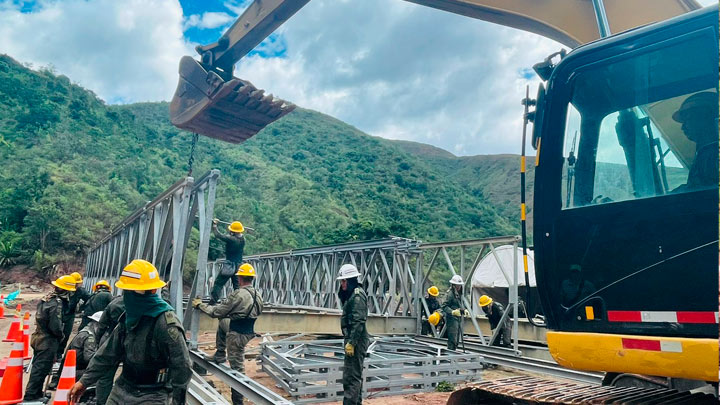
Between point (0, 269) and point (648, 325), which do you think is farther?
point (0, 269)

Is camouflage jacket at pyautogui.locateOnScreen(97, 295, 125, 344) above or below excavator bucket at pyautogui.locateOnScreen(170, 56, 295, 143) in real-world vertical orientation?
below

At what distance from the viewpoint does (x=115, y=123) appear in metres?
59.0

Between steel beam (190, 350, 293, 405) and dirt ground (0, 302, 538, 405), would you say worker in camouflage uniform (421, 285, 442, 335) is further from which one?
steel beam (190, 350, 293, 405)

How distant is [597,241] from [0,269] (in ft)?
114

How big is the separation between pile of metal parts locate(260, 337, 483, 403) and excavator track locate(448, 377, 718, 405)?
13.1 feet

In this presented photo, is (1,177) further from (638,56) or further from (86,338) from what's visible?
(638,56)

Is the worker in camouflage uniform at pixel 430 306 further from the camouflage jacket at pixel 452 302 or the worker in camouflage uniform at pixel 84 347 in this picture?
the worker in camouflage uniform at pixel 84 347

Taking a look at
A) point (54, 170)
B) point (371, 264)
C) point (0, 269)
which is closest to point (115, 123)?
point (54, 170)

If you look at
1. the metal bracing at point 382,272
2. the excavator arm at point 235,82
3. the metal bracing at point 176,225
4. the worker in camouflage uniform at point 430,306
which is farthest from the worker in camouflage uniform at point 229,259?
the worker in camouflage uniform at point 430,306

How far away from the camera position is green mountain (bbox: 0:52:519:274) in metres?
32.3

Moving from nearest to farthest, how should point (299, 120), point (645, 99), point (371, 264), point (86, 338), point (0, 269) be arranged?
point (645, 99) < point (86, 338) < point (371, 264) < point (0, 269) < point (299, 120)

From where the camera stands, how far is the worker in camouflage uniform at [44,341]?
20.7 ft

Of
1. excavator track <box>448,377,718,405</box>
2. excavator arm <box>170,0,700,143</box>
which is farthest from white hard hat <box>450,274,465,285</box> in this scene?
excavator track <box>448,377,718,405</box>

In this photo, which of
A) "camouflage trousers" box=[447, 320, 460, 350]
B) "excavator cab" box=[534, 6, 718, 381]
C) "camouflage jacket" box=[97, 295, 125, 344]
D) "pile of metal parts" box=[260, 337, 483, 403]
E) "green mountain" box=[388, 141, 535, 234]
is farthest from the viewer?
"green mountain" box=[388, 141, 535, 234]
